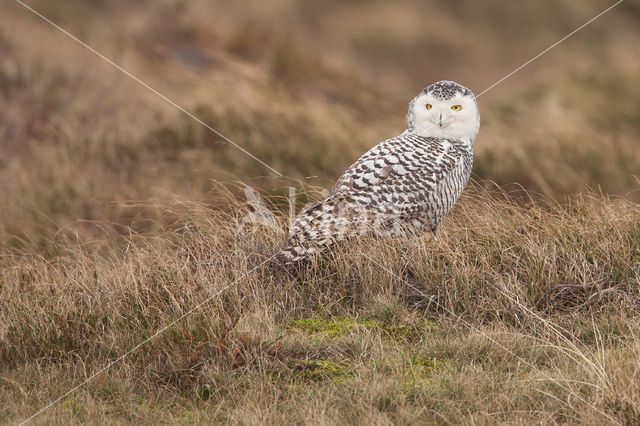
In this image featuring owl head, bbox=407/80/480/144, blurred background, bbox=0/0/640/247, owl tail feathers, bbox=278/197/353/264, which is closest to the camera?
owl tail feathers, bbox=278/197/353/264

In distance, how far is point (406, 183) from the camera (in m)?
5.44

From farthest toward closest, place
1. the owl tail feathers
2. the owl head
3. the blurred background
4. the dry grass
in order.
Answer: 1. the blurred background
2. the owl head
3. the owl tail feathers
4. the dry grass

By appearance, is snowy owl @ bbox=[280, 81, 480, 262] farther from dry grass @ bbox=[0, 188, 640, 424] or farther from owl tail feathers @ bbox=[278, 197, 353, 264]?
dry grass @ bbox=[0, 188, 640, 424]

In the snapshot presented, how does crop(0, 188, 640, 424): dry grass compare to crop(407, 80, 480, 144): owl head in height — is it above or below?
below

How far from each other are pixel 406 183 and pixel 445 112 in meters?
0.71

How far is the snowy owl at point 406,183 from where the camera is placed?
17.2ft

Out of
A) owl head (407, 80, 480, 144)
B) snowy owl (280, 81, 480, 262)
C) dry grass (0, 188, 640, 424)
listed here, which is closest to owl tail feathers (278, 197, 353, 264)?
snowy owl (280, 81, 480, 262)

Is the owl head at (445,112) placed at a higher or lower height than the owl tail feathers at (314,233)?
higher

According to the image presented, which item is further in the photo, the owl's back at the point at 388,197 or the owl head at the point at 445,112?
the owl head at the point at 445,112

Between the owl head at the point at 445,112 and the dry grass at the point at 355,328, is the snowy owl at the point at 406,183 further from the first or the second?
the dry grass at the point at 355,328

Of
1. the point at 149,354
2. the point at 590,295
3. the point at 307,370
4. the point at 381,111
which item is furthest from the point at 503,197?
the point at 381,111

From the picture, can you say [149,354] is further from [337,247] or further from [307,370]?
[337,247]

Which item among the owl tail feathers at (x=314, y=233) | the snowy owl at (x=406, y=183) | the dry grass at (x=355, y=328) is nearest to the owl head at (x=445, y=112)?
the snowy owl at (x=406, y=183)

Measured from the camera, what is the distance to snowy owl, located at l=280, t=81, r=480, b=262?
5254mm
